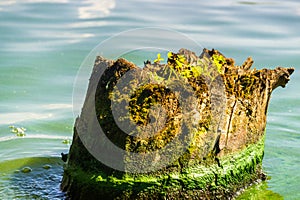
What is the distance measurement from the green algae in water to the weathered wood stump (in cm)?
16

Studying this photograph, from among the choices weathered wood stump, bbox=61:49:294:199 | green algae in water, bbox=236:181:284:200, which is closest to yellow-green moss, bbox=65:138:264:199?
weathered wood stump, bbox=61:49:294:199

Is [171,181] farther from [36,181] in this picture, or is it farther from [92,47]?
[92,47]

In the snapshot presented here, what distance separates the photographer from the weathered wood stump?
5336mm

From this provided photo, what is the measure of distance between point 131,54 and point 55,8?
15.3 ft

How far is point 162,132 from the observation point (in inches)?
211

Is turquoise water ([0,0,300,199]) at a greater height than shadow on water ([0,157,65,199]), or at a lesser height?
greater

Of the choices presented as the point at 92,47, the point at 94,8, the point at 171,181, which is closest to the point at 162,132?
the point at 171,181

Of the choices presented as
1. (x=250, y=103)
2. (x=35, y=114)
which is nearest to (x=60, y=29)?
(x=35, y=114)

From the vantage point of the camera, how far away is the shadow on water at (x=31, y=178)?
598 centimetres

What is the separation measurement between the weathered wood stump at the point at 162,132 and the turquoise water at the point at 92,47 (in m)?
0.71

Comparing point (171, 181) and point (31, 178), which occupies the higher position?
→ point (171, 181)

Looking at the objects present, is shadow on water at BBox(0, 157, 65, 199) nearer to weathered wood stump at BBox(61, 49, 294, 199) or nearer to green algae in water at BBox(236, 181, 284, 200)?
weathered wood stump at BBox(61, 49, 294, 199)

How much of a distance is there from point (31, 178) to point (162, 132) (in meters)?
1.70

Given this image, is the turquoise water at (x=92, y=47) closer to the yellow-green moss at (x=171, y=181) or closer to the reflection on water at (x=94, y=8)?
the reflection on water at (x=94, y=8)
